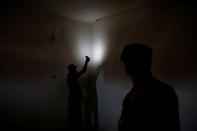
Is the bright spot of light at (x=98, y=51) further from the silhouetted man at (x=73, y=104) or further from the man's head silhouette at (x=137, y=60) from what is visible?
the man's head silhouette at (x=137, y=60)

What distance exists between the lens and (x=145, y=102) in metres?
0.91

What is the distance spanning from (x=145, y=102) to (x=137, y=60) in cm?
25

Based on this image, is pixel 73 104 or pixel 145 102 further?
pixel 73 104

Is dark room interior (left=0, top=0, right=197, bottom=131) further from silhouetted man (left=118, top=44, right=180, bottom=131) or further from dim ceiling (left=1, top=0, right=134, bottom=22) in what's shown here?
silhouetted man (left=118, top=44, right=180, bottom=131)

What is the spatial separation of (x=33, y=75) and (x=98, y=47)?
4.57 feet

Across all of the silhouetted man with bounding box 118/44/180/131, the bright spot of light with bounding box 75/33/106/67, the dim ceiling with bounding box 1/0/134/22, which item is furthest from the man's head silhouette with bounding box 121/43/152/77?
the bright spot of light with bounding box 75/33/106/67

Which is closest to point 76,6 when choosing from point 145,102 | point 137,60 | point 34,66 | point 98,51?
point 98,51

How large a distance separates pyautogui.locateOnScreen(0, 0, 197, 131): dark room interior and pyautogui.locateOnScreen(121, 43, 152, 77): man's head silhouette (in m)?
1.41

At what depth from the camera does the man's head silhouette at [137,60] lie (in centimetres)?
103

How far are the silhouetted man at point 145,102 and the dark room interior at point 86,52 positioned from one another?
1.41 m

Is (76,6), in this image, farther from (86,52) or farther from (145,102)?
(145,102)

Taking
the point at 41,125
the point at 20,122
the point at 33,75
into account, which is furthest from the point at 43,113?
the point at 33,75

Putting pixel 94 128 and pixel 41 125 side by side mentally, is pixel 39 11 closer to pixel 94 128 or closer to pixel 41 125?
pixel 41 125

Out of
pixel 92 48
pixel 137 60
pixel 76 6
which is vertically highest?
pixel 76 6
